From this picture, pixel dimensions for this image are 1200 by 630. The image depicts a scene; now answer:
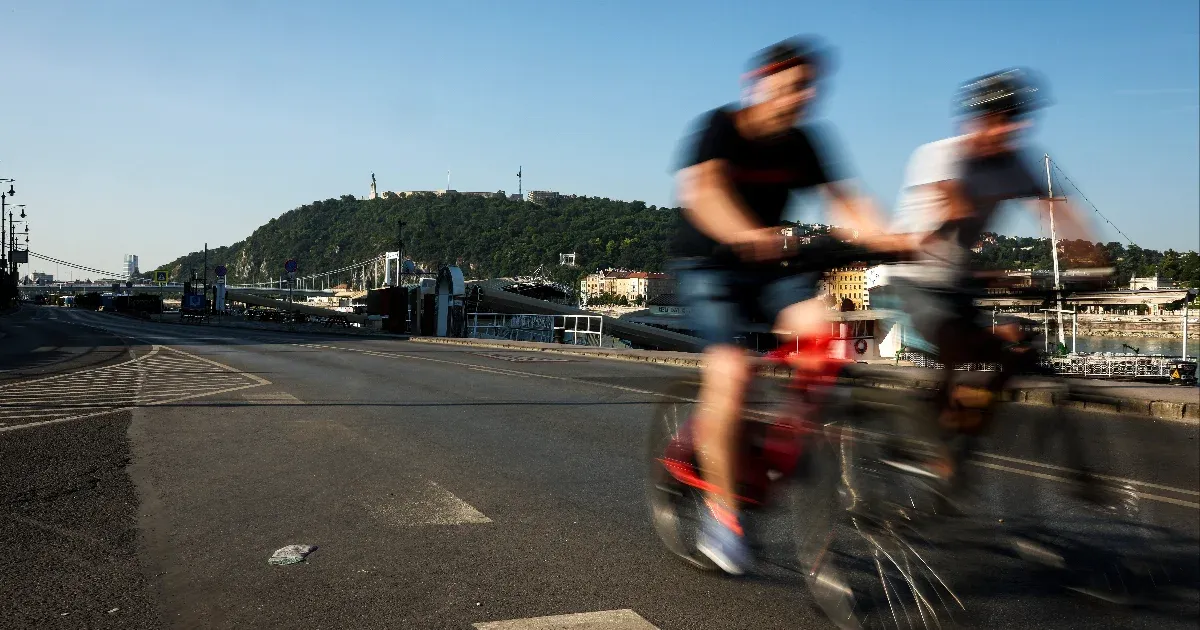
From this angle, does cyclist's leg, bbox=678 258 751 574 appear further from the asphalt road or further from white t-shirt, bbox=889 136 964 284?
white t-shirt, bbox=889 136 964 284

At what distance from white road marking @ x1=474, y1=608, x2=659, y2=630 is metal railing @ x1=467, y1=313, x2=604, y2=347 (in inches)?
1099

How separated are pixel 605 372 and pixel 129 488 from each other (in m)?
11.0

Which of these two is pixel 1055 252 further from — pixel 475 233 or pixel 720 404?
pixel 475 233

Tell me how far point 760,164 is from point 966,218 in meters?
0.68

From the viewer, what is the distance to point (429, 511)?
4.67 m

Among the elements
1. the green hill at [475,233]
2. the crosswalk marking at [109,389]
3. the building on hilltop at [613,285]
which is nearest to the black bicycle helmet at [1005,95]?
the crosswalk marking at [109,389]

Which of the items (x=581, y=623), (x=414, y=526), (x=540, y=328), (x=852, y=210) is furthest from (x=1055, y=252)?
(x=540, y=328)

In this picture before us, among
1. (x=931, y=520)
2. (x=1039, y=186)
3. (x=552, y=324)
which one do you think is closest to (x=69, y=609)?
(x=931, y=520)

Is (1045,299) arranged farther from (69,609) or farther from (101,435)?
(101,435)

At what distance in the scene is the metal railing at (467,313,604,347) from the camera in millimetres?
33691

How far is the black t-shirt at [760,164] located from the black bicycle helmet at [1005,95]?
516 mm

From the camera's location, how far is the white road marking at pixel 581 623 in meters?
2.99

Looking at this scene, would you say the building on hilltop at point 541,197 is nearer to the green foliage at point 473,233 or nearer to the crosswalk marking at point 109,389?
the green foliage at point 473,233

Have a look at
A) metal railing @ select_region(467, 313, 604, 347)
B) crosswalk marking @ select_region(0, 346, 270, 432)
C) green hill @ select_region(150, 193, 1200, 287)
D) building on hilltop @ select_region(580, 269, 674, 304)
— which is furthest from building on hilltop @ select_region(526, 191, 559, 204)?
crosswalk marking @ select_region(0, 346, 270, 432)
